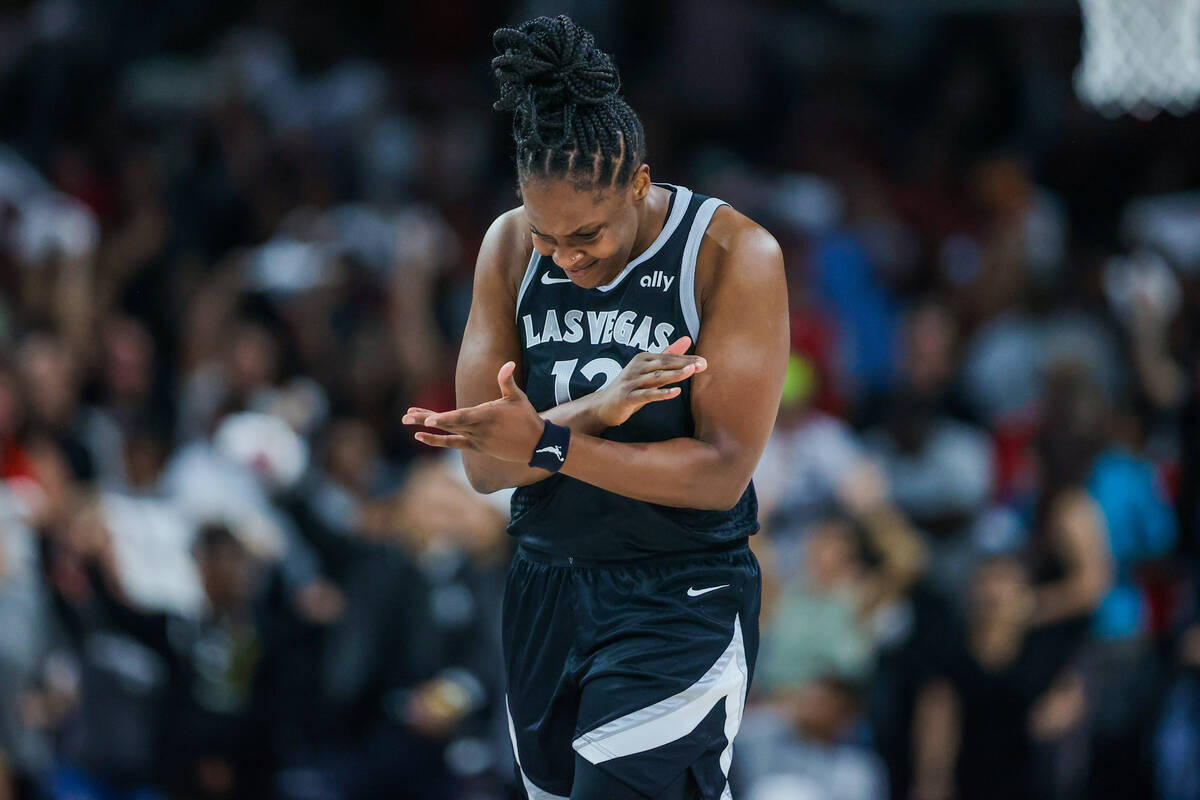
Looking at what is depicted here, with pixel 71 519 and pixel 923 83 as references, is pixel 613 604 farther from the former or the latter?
pixel 923 83

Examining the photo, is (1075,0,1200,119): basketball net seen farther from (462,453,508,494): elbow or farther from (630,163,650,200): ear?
(462,453,508,494): elbow

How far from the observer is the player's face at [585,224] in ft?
11.9

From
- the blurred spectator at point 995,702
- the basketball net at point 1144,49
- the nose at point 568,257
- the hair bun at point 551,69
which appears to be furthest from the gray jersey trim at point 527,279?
the basketball net at point 1144,49

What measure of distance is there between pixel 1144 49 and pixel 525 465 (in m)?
5.38

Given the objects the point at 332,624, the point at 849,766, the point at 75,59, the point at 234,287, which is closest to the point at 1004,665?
the point at 849,766

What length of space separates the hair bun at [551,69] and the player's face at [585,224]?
0.18 m

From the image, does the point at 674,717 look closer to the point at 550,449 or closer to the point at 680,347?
the point at 550,449

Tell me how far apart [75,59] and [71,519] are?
4242 mm

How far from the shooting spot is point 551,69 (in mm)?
3623

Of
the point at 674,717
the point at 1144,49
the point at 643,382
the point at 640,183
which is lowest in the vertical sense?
the point at 674,717

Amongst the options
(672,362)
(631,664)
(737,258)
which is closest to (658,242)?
(737,258)

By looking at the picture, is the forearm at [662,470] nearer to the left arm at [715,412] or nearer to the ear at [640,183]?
the left arm at [715,412]

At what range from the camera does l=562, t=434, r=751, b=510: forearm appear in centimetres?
357

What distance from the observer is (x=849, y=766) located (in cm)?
755
